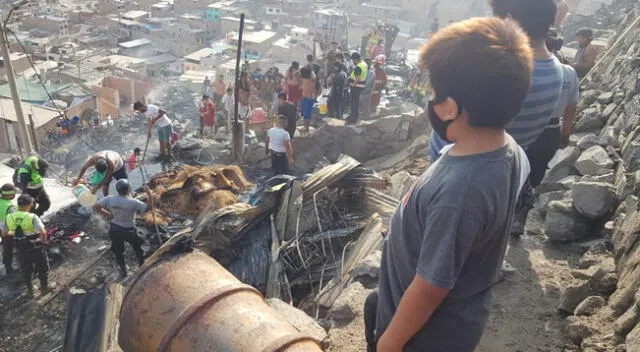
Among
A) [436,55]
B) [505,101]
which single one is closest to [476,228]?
[505,101]

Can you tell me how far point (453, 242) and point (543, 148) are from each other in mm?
2864

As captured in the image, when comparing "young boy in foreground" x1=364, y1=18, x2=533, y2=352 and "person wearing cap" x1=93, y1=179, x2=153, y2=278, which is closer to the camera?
"young boy in foreground" x1=364, y1=18, x2=533, y2=352

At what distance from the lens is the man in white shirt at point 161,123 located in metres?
9.34

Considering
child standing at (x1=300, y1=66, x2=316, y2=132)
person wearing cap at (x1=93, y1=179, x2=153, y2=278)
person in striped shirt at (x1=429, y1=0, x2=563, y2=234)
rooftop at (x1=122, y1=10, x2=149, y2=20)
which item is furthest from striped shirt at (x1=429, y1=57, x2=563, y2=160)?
rooftop at (x1=122, y1=10, x2=149, y2=20)

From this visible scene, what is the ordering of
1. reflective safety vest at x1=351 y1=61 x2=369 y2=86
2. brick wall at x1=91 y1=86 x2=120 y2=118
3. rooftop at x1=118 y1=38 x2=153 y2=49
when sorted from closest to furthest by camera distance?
reflective safety vest at x1=351 y1=61 x2=369 y2=86 → brick wall at x1=91 y1=86 x2=120 y2=118 → rooftop at x1=118 y1=38 x2=153 y2=49

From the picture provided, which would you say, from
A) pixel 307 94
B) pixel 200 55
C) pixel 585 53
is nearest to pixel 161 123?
pixel 307 94

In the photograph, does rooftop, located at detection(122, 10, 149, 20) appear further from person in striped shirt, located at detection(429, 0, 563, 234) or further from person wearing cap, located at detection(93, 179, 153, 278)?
person in striped shirt, located at detection(429, 0, 563, 234)

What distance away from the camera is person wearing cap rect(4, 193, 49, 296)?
6285 millimetres

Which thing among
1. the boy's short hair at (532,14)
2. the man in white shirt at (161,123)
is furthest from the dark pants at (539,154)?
the man in white shirt at (161,123)

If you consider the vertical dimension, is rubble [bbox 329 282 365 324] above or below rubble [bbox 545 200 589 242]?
below

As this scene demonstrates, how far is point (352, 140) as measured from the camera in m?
10.8

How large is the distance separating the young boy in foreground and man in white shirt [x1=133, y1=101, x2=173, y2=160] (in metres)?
8.25

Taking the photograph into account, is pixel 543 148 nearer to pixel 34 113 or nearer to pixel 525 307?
pixel 525 307

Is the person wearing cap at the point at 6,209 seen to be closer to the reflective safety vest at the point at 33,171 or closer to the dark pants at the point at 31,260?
the dark pants at the point at 31,260
